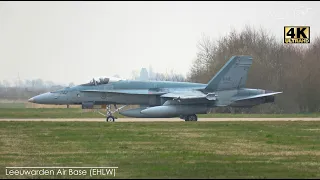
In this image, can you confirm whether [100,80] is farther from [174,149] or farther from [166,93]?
[174,149]

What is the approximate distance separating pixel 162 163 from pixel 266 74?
35565 millimetres

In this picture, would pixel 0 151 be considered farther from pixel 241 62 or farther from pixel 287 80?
pixel 287 80

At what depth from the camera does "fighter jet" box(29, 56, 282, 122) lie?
112ft

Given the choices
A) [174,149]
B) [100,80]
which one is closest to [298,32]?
[100,80]

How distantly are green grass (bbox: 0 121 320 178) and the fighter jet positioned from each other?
620 cm

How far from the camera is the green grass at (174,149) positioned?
13.8 metres

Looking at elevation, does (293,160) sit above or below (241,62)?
below

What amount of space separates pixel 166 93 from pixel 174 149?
16.0 meters

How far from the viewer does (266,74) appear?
1946 inches

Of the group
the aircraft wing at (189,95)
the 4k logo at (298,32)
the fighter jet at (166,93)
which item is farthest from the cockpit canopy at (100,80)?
the 4k logo at (298,32)

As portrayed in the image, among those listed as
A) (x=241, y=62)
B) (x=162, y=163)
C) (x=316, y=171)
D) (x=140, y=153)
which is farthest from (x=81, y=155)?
(x=241, y=62)

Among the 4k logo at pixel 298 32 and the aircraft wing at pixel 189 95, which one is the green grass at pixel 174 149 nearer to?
the aircraft wing at pixel 189 95

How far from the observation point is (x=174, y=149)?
18297 mm

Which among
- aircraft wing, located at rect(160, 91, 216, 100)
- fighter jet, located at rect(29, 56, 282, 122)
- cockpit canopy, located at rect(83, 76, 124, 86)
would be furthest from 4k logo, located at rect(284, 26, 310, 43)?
cockpit canopy, located at rect(83, 76, 124, 86)
